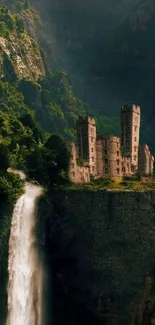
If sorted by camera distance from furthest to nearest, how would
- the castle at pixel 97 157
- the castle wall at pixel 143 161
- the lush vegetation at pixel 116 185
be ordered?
the castle wall at pixel 143 161 < the castle at pixel 97 157 < the lush vegetation at pixel 116 185

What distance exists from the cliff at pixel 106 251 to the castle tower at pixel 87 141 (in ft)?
44.0

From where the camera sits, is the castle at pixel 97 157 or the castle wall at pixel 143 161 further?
the castle wall at pixel 143 161

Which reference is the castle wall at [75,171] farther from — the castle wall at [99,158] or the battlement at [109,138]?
the battlement at [109,138]

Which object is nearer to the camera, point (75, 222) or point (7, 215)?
point (7, 215)

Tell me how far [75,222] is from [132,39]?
4674 inches

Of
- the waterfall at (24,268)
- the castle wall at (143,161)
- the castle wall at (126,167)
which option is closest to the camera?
the waterfall at (24,268)

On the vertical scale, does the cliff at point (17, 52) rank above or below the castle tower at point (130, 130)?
above

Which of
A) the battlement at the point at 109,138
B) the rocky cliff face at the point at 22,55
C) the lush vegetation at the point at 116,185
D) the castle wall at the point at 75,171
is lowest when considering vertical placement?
the lush vegetation at the point at 116,185

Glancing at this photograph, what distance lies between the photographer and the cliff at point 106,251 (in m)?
63.0

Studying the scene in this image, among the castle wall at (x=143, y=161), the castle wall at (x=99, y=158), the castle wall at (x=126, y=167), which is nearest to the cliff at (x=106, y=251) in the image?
the castle wall at (x=99, y=158)

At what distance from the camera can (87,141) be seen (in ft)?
267

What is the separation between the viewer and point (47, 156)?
Result: 70.4m

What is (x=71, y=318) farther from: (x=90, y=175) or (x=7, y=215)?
(x=90, y=175)

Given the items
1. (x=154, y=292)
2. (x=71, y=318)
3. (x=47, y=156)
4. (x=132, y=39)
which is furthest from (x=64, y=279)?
(x=132, y=39)
